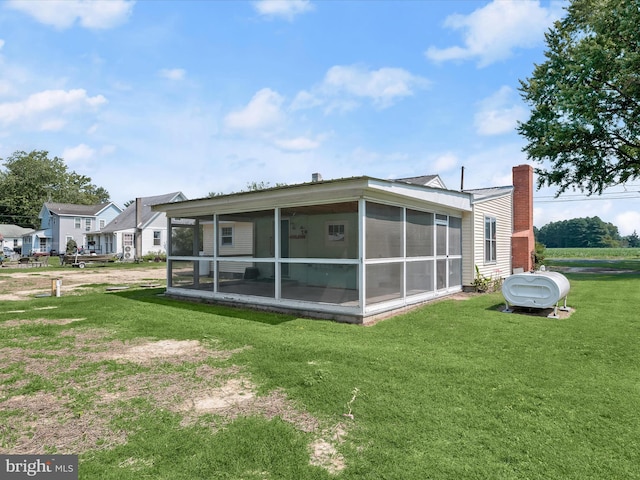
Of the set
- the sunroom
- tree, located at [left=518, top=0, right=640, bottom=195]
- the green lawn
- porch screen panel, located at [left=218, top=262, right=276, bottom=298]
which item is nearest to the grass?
tree, located at [left=518, top=0, right=640, bottom=195]

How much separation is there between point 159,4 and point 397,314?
9119 mm

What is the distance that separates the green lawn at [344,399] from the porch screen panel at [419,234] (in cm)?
232

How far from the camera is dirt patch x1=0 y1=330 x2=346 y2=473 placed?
9.98 ft

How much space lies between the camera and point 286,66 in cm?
1193

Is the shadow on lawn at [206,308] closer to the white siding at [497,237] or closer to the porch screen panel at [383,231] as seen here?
the porch screen panel at [383,231]

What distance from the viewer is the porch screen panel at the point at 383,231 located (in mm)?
7492

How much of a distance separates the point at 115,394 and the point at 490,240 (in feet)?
39.7

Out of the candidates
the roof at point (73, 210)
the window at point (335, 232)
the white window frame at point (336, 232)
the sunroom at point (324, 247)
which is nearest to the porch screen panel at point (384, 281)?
the sunroom at point (324, 247)

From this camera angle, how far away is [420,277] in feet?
30.8

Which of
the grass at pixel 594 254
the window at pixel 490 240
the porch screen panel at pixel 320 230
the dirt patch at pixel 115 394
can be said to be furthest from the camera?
the grass at pixel 594 254

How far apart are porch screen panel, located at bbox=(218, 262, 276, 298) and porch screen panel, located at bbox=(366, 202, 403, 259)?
269cm

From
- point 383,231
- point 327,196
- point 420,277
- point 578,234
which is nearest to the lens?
point 327,196

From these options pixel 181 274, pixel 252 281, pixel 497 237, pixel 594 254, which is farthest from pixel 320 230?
pixel 594 254

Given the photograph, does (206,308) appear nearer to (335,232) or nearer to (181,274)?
(181,274)
